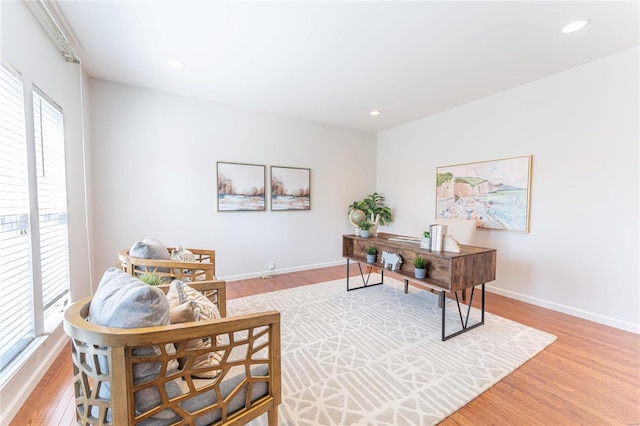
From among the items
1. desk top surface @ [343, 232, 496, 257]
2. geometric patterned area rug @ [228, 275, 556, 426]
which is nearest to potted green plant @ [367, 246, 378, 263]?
desk top surface @ [343, 232, 496, 257]

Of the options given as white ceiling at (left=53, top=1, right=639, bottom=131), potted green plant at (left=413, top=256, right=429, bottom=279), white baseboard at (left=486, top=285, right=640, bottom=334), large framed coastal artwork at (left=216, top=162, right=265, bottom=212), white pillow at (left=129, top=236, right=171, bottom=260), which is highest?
white ceiling at (left=53, top=1, right=639, bottom=131)

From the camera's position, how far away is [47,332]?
6.61 feet

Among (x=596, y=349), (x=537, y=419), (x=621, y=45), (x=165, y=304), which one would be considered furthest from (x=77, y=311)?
(x=621, y=45)

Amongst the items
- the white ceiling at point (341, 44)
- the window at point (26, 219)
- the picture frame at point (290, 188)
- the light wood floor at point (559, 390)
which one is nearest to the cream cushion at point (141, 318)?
the light wood floor at point (559, 390)

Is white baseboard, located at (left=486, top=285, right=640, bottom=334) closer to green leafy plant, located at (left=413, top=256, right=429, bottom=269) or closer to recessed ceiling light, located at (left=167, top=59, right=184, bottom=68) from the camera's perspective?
green leafy plant, located at (left=413, top=256, right=429, bottom=269)

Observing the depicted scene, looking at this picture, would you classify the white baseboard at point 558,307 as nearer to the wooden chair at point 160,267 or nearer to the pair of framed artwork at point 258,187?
the pair of framed artwork at point 258,187

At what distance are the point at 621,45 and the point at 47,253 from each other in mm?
5284

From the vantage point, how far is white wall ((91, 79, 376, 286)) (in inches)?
129

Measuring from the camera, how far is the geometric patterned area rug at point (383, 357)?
157cm

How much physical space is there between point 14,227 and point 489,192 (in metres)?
4.62

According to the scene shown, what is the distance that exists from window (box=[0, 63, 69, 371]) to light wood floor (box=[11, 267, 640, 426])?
345 mm

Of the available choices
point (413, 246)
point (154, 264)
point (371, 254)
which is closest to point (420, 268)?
point (413, 246)

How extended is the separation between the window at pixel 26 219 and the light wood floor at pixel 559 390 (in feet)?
1.13

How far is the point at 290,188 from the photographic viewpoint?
4504 millimetres
